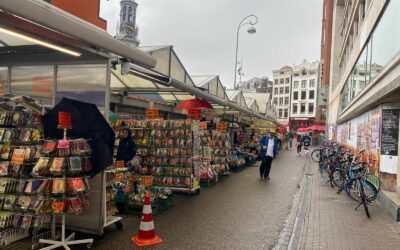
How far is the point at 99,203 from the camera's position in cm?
593

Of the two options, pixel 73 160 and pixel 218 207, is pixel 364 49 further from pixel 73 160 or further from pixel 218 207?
pixel 73 160

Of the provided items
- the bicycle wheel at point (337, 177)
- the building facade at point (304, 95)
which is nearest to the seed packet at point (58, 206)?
the bicycle wheel at point (337, 177)

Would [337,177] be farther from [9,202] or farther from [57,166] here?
[9,202]

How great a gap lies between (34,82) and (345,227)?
6.92m

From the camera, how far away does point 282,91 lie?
90375 mm

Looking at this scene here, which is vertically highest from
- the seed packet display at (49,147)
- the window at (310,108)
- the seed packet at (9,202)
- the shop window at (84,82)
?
the window at (310,108)

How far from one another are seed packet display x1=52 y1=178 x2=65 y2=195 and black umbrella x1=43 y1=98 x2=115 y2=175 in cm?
60

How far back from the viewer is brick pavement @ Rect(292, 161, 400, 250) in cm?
609

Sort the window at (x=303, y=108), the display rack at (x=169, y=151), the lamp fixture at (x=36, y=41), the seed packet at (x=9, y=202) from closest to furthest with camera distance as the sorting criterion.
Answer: the lamp fixture at (x=36, y=41), the seed packet at (x=9, y=202), the display rack at (x=169, y=151), the window at (x=303, y=108)

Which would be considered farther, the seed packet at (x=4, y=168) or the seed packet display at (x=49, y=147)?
the seed packet at (x=4, y=168)

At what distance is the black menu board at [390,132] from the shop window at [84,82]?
303 inches

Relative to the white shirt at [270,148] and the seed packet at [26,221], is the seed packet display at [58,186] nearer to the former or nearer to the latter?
the seed packet at [26,221]

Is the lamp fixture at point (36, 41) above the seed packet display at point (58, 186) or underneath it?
above

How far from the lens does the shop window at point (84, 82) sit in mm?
6000
